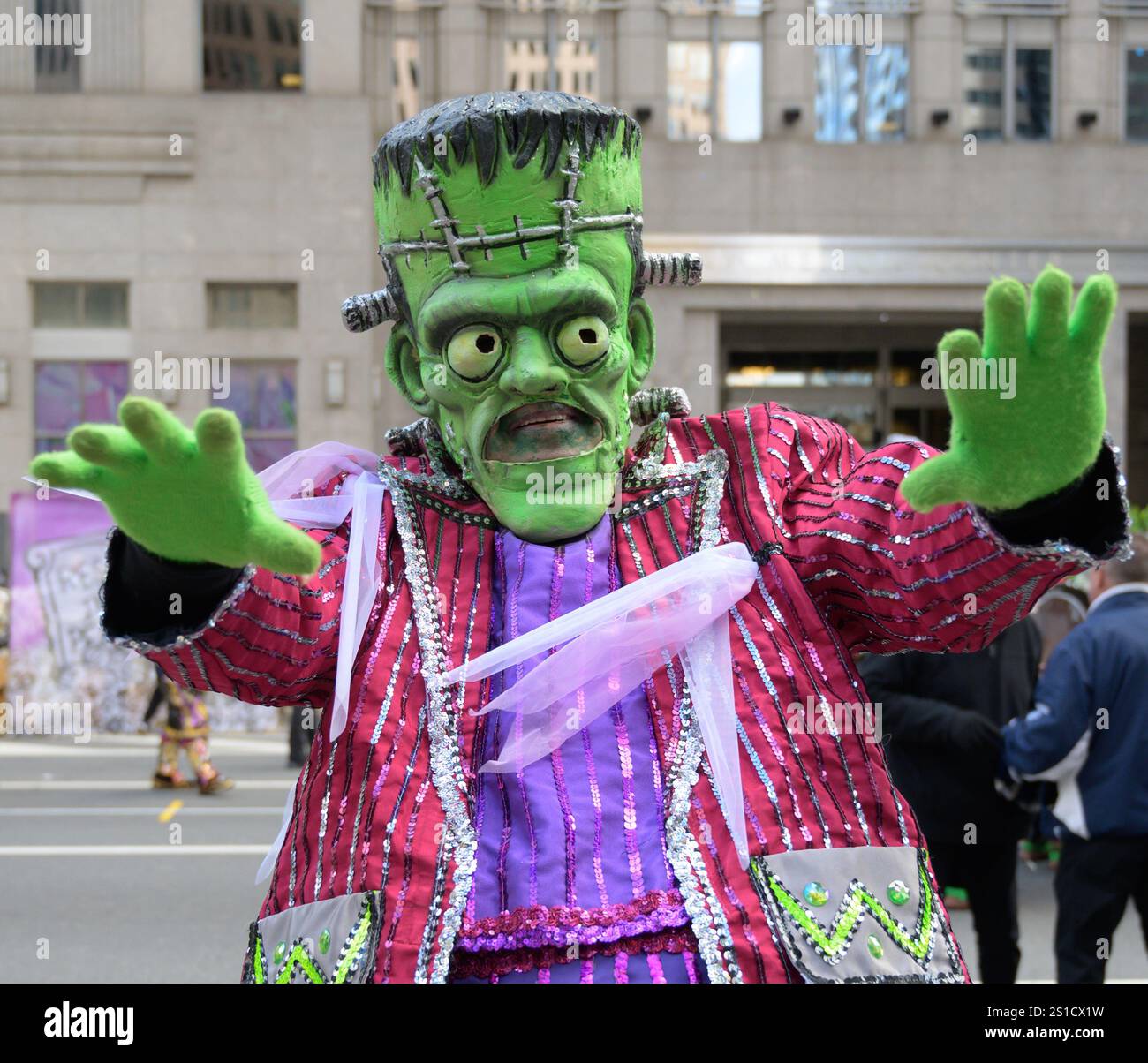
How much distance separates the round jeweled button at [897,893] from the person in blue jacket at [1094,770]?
113 inches

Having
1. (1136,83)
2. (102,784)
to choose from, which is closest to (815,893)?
(102,784)

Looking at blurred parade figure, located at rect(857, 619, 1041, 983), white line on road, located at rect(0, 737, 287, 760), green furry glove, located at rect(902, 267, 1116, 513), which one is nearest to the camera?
green furry glove, located at rect(902, 267, 1116, 513)

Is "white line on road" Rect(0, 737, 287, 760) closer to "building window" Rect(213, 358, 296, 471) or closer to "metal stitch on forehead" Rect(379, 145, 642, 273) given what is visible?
"building window" Rect(213, 358, 296, 471)

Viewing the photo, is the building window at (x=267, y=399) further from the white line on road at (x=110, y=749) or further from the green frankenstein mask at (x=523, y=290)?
the green frankenstein mask at (x=523, y=290)

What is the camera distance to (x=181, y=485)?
5.97ft

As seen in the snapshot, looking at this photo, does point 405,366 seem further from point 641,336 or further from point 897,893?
point 897,893

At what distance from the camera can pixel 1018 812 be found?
16.4ft

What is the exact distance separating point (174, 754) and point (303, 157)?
30.8ft

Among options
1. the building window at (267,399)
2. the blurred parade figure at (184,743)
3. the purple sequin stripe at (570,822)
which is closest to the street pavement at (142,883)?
the blurred parade figure at (184,743)

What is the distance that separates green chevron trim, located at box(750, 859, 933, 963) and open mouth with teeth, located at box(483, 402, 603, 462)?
678 mm

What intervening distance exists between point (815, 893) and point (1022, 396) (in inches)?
28.9

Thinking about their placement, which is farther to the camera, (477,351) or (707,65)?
(707,65)

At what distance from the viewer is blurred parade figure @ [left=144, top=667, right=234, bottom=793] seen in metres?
10.1

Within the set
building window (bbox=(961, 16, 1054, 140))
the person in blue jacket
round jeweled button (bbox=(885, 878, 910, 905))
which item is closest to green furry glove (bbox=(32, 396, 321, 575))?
round jeweled button (bbox=(885, 878, 910, 905))
